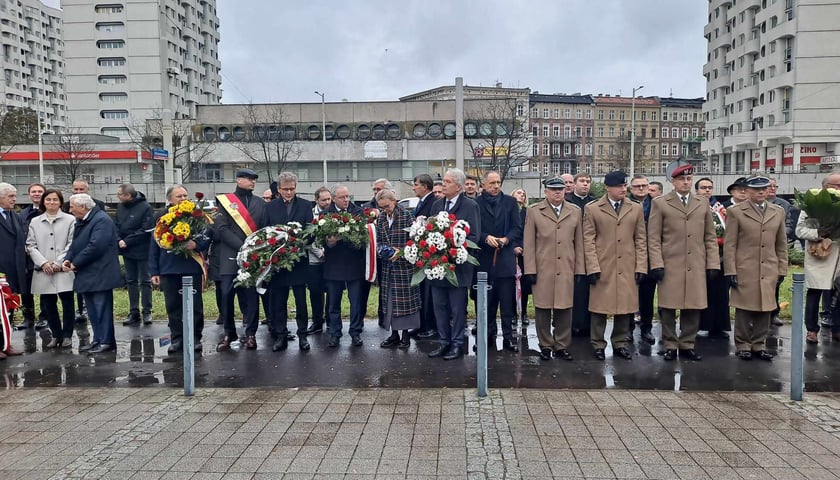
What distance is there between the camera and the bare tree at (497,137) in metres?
53.6

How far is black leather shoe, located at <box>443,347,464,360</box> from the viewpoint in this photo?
24.7 ft

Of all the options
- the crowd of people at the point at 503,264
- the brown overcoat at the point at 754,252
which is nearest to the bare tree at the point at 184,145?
the crowd of people at the point at 503,264

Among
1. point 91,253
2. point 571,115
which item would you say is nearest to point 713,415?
point 91,253

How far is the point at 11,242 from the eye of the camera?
8852mm

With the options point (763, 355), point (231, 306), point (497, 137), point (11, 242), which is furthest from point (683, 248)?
point (497, 137)

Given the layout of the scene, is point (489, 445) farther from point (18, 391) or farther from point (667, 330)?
point (18, 391)

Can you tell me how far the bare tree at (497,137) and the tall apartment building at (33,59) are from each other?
259 feet

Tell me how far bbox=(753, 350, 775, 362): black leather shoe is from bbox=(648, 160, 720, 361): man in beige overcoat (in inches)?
27.7

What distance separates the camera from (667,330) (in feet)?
25.1

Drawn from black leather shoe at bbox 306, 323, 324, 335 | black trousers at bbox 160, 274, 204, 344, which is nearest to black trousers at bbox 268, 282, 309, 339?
black leather shoe at bbox 306, 323, 324, 335

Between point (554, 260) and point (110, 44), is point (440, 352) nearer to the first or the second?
point (554, 260)

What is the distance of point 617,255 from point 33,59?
133 metres

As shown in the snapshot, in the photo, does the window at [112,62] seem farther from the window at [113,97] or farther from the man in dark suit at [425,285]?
the man in dark suit at [425,285]

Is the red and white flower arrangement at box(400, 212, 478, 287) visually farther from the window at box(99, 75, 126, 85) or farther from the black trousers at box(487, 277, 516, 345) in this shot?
the window at box(99, 75, 126, 85)
